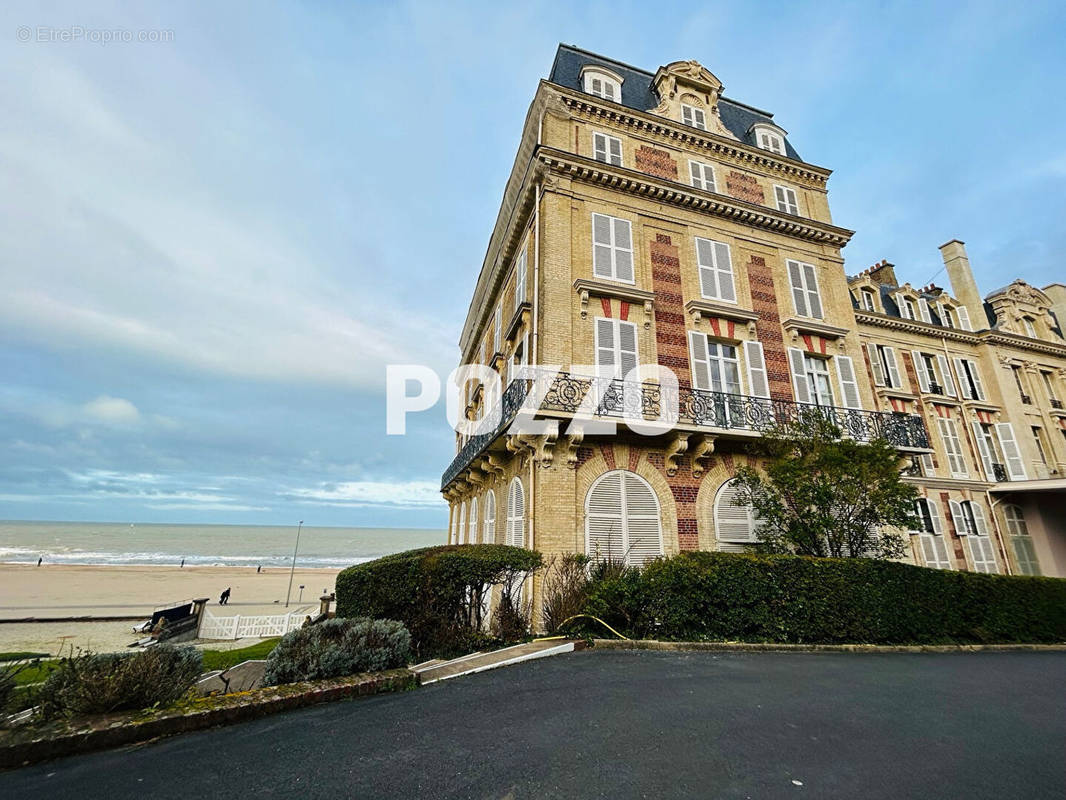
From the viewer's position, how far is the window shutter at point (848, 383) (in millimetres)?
13789

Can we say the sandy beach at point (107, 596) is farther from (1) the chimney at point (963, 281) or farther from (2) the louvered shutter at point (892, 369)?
(1) the chimney at point (963, 281)

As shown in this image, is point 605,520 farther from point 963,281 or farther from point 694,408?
point 963,281

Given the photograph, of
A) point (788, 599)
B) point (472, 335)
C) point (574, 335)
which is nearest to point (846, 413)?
point (788, 599)

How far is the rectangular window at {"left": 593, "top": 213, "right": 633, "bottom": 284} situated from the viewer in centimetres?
1272

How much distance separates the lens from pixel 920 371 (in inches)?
800

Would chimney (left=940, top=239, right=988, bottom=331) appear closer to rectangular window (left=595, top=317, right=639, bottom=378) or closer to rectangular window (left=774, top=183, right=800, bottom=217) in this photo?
rectangular window (left=774, top=183, right=800, bottom=217)

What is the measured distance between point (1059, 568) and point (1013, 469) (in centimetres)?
407

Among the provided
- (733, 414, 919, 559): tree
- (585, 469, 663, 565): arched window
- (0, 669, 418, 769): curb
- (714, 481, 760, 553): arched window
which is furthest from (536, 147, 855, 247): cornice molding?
(0, 669, 418, 769): curb

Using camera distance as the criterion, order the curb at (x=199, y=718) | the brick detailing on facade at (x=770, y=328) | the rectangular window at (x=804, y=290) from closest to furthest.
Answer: the curb at (x=199, y=718) < the brick detailing on facade at (x=770, y=328) < the rectangular window at (x=804, y=290)

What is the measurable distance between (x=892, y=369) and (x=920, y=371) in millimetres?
1505

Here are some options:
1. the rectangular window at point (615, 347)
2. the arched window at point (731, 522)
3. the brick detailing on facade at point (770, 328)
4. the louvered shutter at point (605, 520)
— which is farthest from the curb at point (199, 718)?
the brick detailing on facade at point (770, 328)

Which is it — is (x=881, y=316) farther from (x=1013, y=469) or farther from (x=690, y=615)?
(x=690, y=615)

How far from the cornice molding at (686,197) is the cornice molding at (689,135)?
7.13 ft

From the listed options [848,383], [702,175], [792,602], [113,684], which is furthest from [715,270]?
[113,684]
